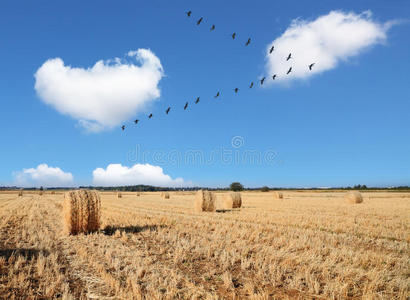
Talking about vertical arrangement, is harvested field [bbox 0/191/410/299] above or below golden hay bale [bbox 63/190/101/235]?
below

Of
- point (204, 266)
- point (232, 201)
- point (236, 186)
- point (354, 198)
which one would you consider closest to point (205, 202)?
Result: point (232, 201)

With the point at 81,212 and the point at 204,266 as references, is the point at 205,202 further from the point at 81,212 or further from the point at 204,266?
the point at 204,266

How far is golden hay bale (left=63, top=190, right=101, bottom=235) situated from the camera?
10555mm

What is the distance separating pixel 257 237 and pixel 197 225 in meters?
3.45

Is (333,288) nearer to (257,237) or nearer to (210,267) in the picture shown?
(210,267)

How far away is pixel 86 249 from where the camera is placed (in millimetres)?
7863

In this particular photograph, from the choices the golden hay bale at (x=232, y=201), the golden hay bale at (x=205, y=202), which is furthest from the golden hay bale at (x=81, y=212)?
the golden hay bale at (x=232, y=201)

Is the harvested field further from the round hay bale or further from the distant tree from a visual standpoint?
the distant tree

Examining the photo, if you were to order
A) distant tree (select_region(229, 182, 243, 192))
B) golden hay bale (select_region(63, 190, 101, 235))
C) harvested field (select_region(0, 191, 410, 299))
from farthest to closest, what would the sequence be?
distant tree (select_region(229, 182, 243, 192)) < golden hay bale (select_region(63, 190, 101, 235)) < harvested field (select_region(0, 191, 410, 299))

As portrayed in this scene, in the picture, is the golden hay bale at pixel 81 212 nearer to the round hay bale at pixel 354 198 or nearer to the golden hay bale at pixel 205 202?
the golden hay bale at pixel 205 202

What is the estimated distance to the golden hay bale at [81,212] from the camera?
10555 mm

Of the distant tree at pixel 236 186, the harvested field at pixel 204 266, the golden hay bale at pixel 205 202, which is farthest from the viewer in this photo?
the distant tree at pixel 236 186

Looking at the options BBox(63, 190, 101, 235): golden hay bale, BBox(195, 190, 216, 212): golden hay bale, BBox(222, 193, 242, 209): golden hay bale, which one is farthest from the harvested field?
BBox(222, 193, 242, 209): golden hay bale

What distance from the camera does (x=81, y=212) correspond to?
10.8 metres
